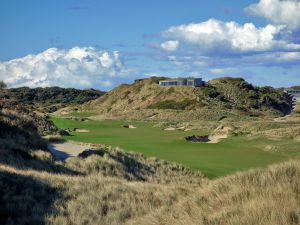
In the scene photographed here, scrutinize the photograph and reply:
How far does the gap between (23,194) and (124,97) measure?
130 m

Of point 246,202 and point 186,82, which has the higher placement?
point 186,82

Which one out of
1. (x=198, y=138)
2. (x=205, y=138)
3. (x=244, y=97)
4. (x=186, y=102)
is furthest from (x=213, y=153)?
(x=244, y=97)

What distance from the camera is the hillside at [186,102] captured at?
109688mm

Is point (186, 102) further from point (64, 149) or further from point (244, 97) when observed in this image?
point (64, 149)

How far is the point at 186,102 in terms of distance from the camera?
12400 centimetres

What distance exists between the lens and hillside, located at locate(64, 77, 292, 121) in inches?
4318

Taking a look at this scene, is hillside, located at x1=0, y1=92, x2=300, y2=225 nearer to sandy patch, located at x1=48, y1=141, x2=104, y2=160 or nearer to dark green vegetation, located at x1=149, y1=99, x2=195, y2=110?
sandy patch, located at x1=48, y1=141, x2=104, y2=160

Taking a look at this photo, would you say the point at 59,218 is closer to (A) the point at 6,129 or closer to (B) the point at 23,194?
(B) the point at 23,194

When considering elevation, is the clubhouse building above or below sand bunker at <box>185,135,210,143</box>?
above

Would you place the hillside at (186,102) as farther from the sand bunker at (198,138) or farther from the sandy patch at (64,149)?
the sandy patch at (64,149)

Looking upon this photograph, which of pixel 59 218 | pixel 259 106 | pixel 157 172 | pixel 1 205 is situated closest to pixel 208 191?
pixel 59 218

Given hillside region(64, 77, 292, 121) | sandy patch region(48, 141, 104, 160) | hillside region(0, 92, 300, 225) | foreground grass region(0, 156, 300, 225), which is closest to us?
Result: foreground grass region(0, 156, 300, 225)

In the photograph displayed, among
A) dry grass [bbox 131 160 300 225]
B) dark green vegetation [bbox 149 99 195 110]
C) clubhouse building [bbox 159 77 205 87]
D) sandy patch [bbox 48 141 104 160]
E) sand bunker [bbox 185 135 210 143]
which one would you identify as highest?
clubhouse building [bbox 159 77 205 87]

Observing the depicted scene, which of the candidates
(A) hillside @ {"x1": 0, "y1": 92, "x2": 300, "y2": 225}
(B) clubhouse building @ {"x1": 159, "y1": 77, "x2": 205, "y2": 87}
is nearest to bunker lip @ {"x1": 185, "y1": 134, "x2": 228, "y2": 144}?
(A) hillside @ {"x1": 0, "y1": 92, "x2": 300, "y2": 225}
